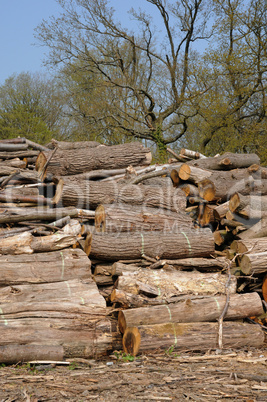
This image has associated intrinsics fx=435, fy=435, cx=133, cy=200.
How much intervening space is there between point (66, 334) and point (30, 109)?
23458 mm

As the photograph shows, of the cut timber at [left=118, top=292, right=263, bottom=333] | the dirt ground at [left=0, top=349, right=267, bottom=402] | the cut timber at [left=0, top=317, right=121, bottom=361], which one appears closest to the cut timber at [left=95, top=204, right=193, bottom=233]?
the cut timber at [left=118, top=292, right=263, bottom=333]

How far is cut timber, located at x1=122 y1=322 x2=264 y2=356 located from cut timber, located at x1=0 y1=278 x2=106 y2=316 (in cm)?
63

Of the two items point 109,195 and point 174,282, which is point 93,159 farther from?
point 174,282

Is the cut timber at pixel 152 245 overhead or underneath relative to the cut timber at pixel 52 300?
overhead

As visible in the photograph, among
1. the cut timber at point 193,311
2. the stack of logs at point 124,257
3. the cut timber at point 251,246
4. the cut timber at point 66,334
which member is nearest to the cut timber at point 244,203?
the stack of logs at point 124,257

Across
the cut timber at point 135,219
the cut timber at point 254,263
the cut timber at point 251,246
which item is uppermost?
the cut timber at point 135,219

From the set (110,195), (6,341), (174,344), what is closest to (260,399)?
(174,344)

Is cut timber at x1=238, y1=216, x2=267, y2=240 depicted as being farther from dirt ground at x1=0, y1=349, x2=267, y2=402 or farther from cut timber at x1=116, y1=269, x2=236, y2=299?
dirt ground at x1=0, y1=349, x2=267, y2=402

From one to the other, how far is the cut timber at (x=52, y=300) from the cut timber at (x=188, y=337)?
25.0 inches

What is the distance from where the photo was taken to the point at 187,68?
974 inches

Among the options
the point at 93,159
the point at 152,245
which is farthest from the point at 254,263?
the point at 93,159

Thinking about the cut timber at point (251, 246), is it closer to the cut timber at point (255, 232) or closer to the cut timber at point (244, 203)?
the cut timber at point (255, 232)

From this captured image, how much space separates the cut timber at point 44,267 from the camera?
6336 mm

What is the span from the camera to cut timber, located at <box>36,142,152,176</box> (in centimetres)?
952
